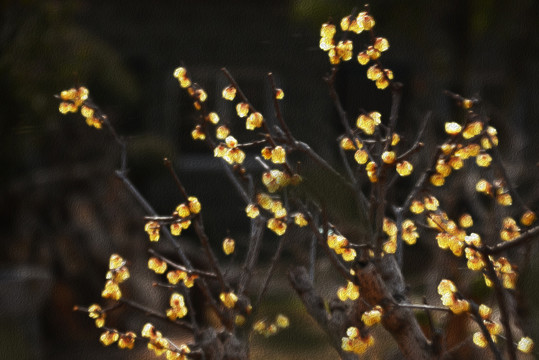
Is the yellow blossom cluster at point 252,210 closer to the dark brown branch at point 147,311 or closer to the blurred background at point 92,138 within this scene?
the dark brown branch at point 147,311

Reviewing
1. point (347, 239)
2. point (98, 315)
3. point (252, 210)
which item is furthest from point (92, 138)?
point (347, 239)

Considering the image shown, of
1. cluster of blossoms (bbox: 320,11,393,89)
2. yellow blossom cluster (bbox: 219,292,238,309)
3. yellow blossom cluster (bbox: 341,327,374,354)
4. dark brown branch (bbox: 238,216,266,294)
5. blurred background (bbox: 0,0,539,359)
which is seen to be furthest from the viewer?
blurred background (bbox: 0,0,539,359)

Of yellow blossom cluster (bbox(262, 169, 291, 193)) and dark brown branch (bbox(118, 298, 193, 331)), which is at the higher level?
yellow blossom cluster (bbox(262, 169, 291, 193))

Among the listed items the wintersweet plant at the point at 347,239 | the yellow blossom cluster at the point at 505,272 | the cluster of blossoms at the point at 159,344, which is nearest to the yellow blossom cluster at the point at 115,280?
the wintersweet plant at the point at 347,239

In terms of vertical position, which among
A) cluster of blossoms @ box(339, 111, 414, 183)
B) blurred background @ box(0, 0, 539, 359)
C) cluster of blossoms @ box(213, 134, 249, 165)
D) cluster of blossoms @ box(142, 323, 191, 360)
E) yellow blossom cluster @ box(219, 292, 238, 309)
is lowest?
blurred background @ box(0, 0, 539, 359)

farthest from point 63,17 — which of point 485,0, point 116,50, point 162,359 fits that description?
point 485,0

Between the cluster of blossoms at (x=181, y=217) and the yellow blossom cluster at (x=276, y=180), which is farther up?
the yellow blossom cluster at (x=276, y=180)

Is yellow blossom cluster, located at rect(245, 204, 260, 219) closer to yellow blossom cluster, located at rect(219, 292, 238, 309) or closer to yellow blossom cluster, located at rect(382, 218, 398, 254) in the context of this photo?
yellow blossom cluster, located at rect(219, 292, 238, 309)

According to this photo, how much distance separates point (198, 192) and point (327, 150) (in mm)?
4740

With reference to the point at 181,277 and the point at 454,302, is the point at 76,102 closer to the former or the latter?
the point at 181,277

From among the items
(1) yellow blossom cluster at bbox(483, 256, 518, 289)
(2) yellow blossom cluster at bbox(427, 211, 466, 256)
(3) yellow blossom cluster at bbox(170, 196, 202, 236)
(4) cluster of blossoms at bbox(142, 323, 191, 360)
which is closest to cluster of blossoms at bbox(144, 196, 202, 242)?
(3) yellow blossom cluster at bbox(170, 196, 202, 236)

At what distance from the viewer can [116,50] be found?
7.81m

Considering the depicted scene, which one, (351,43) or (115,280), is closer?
(351,43)

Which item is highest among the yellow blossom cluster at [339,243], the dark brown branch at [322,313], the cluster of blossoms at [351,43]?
the cluster of blossoms at [351,43]
